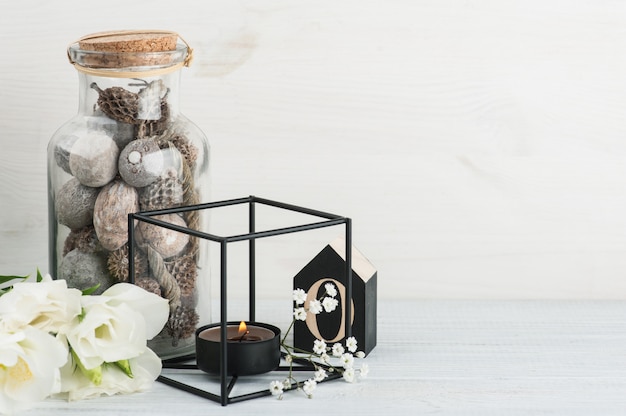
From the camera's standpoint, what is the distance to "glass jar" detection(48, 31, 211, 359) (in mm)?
857

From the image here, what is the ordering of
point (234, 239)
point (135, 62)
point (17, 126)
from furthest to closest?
point (17, 126) < point (135, 62) < point (234, 239)

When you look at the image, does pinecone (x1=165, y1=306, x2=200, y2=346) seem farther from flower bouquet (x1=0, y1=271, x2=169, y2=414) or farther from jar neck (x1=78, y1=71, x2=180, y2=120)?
jar neck (x1=78, y1=71, x2=180, y2=120)

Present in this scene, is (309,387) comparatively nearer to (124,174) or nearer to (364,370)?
(364,370)

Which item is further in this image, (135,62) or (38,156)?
(38,156)

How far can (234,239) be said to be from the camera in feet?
2.50

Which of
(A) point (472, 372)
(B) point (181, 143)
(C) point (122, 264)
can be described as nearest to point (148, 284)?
(C) point (122, 264)

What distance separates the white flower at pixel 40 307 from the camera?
748mm

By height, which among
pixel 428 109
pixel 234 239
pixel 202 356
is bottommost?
pixel 202 356

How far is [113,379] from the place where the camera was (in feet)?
2.58

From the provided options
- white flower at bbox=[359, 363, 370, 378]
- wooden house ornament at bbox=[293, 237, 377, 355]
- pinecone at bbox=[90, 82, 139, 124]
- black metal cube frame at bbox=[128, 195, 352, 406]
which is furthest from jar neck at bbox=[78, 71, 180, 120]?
white flower at bbox=[359, 363, 370, 378]

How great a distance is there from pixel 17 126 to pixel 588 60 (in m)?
0.71

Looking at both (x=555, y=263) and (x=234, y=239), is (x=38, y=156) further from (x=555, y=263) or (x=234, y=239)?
(x=555, y=263)

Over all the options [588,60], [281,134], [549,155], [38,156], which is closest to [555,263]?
[549,155]

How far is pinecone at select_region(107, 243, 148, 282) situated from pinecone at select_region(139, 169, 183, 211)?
0.15 ft
